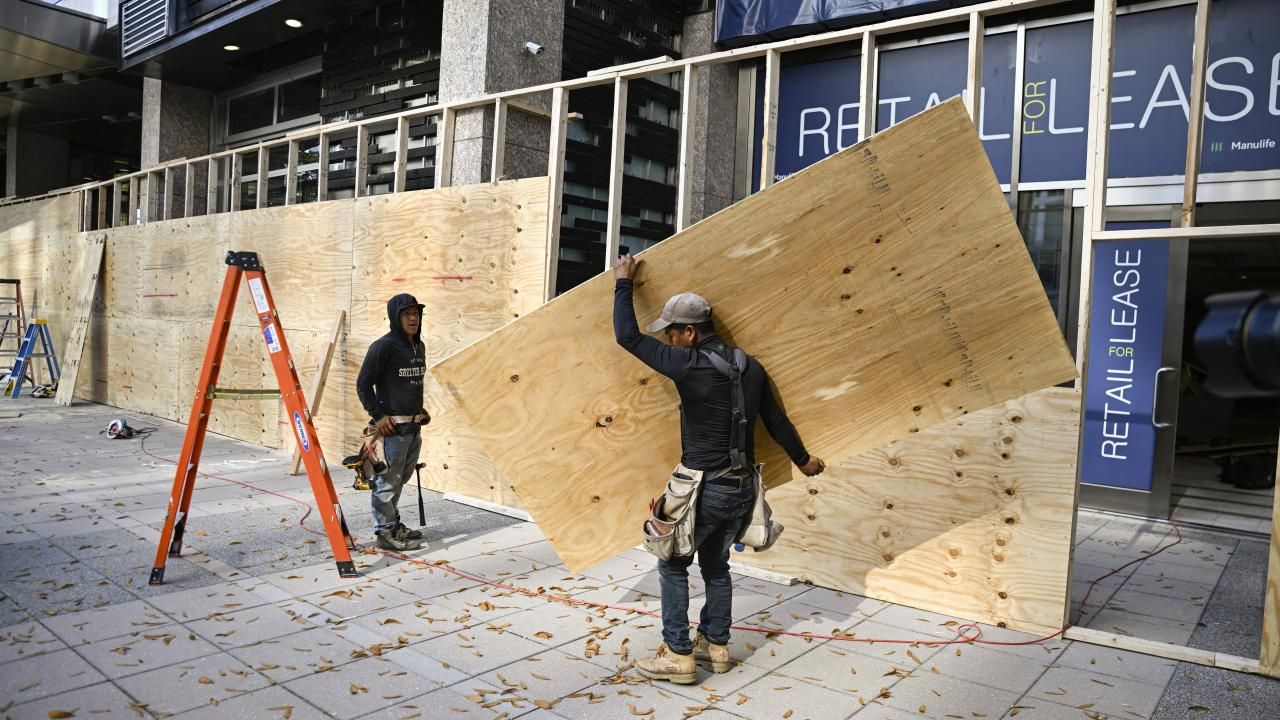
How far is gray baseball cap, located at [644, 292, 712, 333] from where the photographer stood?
4.06m

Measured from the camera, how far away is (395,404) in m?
6.41

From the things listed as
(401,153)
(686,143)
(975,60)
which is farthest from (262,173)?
(975,60)

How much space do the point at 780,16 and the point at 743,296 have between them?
23.3 ft

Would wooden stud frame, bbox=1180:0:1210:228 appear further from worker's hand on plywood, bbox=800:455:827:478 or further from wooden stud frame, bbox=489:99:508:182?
wooden stud frame, bbox=489:99:508:182

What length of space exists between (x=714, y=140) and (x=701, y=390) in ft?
23.9

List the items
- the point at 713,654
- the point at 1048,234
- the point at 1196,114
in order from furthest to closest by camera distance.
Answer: the point at 1048,234 → the point at 1196,114 → the point at 713,654

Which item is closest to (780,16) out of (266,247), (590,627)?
(266,247)

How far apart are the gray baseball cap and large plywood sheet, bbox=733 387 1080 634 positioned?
7.08 ft

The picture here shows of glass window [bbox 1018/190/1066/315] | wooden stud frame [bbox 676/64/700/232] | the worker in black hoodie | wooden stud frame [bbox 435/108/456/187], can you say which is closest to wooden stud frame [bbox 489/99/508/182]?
wooden stud frame [bbox 435/108/456/187]

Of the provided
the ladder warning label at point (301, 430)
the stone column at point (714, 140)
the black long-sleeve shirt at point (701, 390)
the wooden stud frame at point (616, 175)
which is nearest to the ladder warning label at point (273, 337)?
the ladder warning label at point (301, 430)

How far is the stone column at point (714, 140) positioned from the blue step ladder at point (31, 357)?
1279 cm

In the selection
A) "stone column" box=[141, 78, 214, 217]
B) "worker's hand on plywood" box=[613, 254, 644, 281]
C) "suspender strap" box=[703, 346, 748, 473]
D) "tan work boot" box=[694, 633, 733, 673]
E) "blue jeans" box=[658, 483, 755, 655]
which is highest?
"stone column" box=[141, 78, 214, 217]

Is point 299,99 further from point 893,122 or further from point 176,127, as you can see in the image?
point 893,122

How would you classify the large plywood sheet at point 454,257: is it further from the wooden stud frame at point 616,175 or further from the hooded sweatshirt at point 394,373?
the hooded sweatshirt at point 394,373
